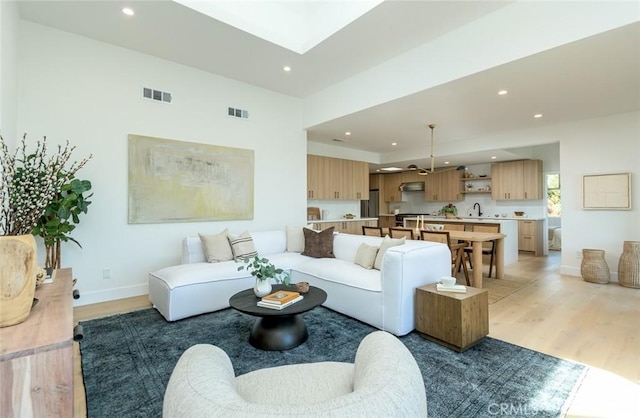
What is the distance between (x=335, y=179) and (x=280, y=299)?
516cm

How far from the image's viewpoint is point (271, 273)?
266 centimetres

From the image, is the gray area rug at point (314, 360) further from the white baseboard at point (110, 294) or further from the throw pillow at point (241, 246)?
the throw pillow at point (241, 246)

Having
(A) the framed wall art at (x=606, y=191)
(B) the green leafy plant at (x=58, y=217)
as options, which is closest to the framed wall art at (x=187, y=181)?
(B) the green leafy plant at (x=58, y=217)

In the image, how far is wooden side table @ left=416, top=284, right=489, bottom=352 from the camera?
2436 mm

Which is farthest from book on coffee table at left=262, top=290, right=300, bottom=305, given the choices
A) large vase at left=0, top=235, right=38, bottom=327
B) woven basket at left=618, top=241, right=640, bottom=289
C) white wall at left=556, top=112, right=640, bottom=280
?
white wall at left=556, top=112, right=640, bottom=280

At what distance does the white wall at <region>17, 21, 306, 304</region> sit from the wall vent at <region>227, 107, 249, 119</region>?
3.1 inches

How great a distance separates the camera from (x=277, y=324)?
257cm

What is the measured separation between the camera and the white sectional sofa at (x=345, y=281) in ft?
9.11

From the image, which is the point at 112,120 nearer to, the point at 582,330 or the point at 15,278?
the point at 15,278

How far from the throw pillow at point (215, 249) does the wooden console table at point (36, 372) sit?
292 centimetres

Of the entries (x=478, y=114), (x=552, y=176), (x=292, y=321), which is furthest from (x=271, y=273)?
(x=552, y=176)

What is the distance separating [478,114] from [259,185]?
3890 millimetres

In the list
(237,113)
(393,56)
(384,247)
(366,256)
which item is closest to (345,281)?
(366,256)

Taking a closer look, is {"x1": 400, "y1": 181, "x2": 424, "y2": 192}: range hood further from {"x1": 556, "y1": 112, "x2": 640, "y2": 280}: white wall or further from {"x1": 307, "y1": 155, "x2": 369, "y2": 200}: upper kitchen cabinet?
{"x1": 556, "y1": 112, "x2": 640, "y2": 280}: white wall
